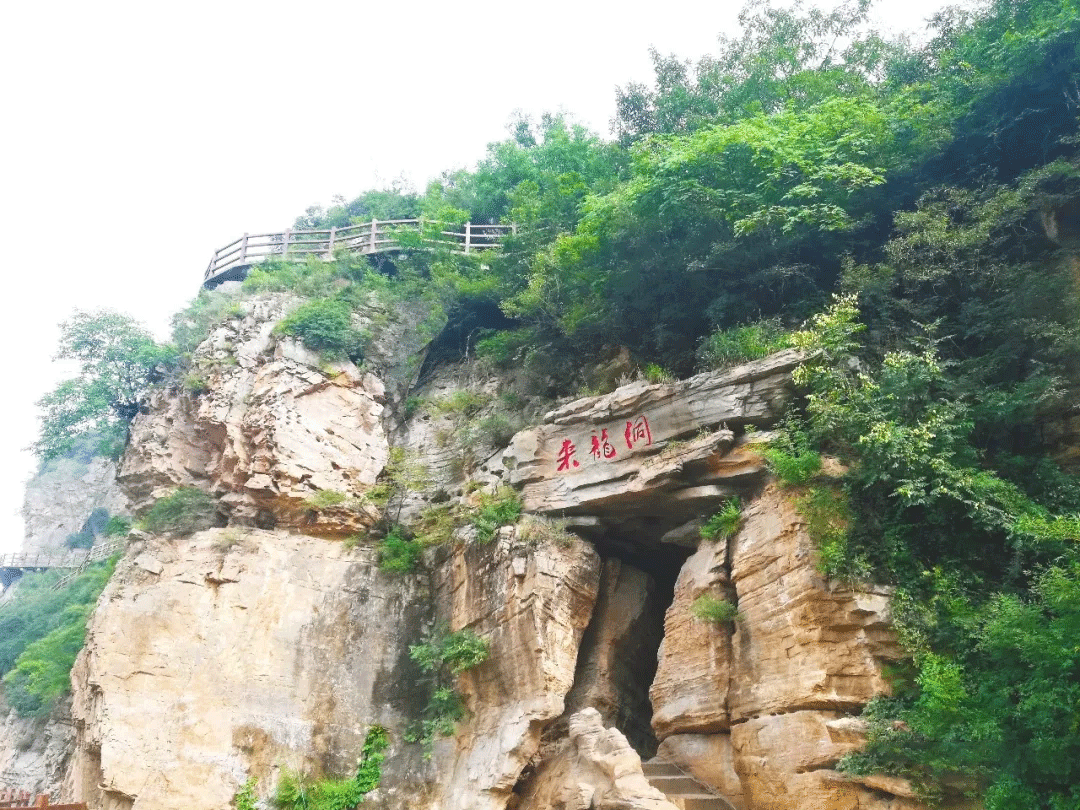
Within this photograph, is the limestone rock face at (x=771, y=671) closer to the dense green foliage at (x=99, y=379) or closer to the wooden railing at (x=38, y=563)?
the dense green foliage at (x=99, y=379)

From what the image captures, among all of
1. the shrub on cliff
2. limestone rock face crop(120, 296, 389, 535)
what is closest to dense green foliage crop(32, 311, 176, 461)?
limestone rock face crop(120, 296, 389, 535)

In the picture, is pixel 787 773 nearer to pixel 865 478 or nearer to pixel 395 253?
pixel 865 478

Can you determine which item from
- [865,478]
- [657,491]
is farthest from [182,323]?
[865,478]

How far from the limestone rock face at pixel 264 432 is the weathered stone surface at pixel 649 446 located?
11.1 feet

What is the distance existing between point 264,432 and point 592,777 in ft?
26.0

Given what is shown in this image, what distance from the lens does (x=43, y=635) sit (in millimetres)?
19953

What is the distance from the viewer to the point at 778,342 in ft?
32.4

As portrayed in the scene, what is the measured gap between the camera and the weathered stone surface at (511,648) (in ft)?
30.8

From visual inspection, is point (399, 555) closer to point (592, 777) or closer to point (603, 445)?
point (603, 445)

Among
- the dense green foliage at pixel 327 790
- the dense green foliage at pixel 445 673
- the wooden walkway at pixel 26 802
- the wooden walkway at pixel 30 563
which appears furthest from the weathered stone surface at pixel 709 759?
the wooden walkway at pixel 30 563

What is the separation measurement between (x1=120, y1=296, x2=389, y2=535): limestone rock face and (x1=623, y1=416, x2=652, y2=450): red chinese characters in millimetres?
4848

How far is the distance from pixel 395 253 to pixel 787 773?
49.1 ft

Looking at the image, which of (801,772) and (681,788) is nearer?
(801,772)

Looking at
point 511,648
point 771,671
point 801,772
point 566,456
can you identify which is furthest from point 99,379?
point 801,772
